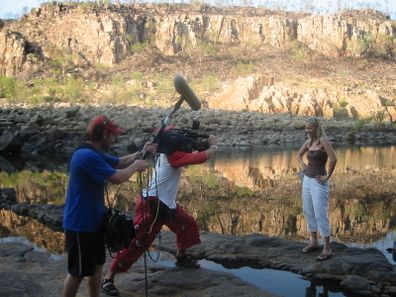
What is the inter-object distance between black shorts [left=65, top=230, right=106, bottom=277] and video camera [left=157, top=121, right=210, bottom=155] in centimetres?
141

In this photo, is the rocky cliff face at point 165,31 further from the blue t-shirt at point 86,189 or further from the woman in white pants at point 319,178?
the blue t-shirt at point 86,189

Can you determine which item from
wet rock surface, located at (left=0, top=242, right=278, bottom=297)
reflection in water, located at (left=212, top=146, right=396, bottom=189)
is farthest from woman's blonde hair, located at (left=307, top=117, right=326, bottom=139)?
reflection in water, located at (left=212, top=146, right=396, bottom=189)

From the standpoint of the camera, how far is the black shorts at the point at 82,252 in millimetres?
4695

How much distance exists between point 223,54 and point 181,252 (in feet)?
236

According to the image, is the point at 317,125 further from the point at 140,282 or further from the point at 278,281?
the point at 140,282

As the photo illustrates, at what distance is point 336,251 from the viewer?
7312mm

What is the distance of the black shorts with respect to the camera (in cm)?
470

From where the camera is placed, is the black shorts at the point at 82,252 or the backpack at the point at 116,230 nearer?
the black shorts at the point at 82,252

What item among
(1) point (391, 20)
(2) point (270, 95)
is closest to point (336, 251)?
(2) point (270, 95)

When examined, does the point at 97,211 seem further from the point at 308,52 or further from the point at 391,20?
the point at 391,20

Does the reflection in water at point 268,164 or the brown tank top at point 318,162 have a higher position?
the brown tank top at point 318,162

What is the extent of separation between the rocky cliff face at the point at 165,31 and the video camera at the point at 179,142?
203 ft

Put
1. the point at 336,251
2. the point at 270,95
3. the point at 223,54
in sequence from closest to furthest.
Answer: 1. the point at 336,251
2. the point at 270,95
3. the point at 223,54

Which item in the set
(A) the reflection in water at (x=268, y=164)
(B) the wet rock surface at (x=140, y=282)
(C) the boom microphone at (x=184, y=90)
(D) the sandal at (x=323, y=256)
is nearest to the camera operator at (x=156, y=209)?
(B) the wet rock surface at (x=140, y=282)
